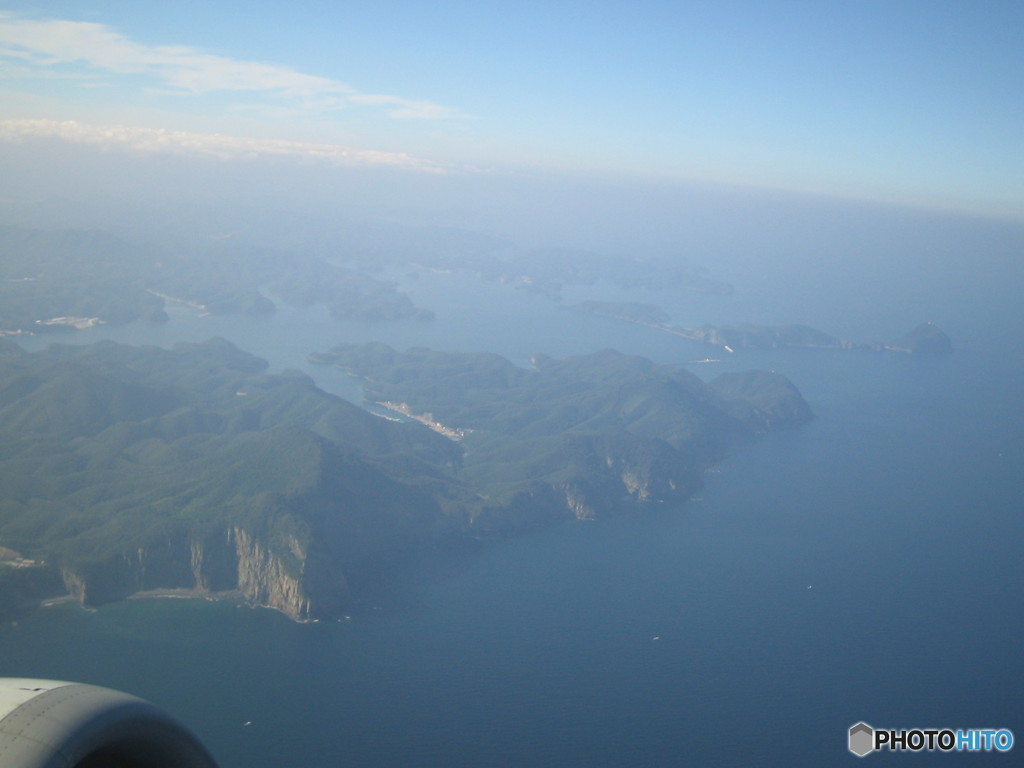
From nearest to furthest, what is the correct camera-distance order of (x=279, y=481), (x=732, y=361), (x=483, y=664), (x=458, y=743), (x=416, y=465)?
(x=458, y=743), (x=483, y=664), (x=279, y=481), (x=416, y=465), (x=732, y=361)

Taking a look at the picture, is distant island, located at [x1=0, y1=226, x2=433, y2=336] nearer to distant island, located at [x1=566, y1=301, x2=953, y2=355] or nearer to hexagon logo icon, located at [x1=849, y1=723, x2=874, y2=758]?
distant island, located at [x1=566, y1=301, x2=953, y2=355]

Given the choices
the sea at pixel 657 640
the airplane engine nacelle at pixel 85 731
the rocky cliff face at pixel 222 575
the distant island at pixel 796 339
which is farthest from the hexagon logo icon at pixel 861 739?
the distant island at pixel 796 339

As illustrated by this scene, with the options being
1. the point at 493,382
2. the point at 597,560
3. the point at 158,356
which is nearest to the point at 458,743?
the point at 597,560

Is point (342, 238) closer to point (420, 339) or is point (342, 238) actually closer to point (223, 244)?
point (223, 244)

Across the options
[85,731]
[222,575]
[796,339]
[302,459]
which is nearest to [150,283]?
[302,459]

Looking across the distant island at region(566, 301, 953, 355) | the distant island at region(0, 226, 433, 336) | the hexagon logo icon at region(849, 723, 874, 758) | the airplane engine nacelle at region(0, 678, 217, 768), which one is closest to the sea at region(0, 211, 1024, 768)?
the hexagon logo icon at region(849, 723, 874, 758)

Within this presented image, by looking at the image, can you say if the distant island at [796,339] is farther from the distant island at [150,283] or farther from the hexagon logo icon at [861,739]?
the hexagon logo icon at [861,739]
